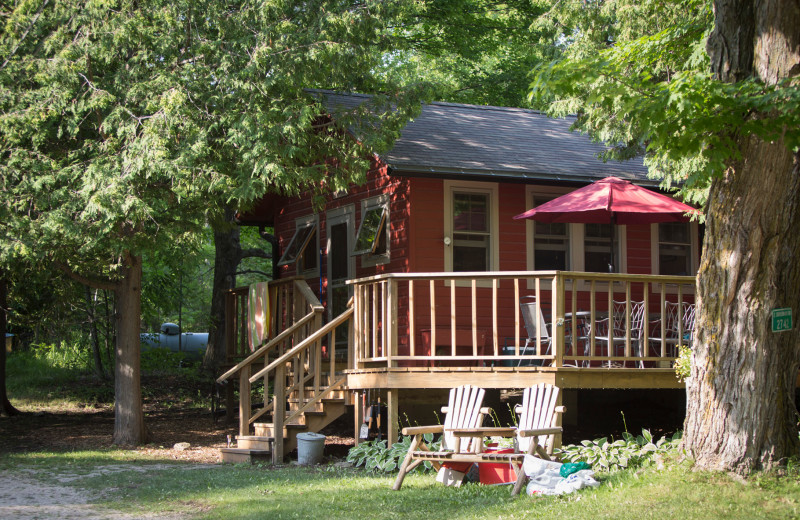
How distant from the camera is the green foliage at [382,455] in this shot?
9078 millimetres

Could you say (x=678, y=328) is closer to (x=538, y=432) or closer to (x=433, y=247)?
(x=538, y=432)

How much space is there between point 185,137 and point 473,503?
5.94 meters

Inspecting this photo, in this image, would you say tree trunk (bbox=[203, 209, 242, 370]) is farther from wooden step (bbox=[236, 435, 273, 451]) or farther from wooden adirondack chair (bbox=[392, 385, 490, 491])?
wooden adirondack chair (bbox=[392, 385, 490, 491])

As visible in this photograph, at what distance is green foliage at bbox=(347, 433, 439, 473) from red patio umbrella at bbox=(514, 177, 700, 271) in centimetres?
330

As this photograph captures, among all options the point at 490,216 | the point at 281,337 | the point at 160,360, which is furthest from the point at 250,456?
the point at 160,360

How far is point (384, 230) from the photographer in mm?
12742

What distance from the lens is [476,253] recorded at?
40.8 ft

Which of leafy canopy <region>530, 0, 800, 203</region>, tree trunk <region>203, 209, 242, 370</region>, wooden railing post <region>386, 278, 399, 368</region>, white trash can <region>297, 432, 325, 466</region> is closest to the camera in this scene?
leafy canopy <region>530, 0, 800, 203</region>

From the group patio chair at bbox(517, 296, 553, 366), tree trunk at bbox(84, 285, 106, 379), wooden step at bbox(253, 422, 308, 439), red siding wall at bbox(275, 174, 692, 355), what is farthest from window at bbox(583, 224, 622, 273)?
tree trunk at bbox(84, 285, 106, 379)

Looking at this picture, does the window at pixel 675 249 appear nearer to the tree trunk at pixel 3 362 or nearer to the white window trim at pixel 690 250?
the white window trim at pixel 690 250

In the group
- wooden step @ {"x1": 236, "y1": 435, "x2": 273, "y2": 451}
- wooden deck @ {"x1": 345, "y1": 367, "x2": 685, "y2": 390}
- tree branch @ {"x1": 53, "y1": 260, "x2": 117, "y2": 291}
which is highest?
tree branch @ {"x1": 53, "y1": 260, "x2": 117, "y2": 291}

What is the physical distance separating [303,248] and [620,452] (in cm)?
799

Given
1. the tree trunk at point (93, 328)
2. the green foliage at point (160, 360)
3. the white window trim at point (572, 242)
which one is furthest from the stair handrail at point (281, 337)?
the green foliage at point (160, 360)

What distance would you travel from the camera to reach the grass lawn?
607cm
